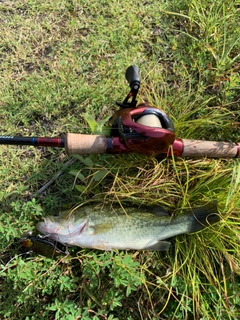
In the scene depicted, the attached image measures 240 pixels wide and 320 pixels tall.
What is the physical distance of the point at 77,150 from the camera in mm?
2428

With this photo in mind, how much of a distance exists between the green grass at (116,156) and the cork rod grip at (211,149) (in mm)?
174

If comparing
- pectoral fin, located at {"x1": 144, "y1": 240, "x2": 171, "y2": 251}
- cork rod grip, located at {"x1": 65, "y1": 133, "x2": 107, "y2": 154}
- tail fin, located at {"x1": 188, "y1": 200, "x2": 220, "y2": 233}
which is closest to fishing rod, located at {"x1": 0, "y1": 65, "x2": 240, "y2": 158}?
cork rod grip, located at {"x1": 65, "y1": 133, "x2": 107, "y2": 154}

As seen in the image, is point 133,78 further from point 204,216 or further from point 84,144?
point 204,216

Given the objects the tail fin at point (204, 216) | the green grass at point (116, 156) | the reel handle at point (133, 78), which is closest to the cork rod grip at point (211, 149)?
the green grass at point (116, 156)

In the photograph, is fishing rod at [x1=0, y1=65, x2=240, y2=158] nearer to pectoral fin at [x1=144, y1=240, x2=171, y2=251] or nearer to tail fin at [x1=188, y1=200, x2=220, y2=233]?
Result: tail fin at [x1=188, y1=200, x2=220, y2=233]

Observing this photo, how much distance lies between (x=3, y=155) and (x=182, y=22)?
2.15 m

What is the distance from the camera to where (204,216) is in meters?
2.57

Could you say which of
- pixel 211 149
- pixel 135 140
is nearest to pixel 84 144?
pixel 135 140

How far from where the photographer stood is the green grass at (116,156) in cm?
265

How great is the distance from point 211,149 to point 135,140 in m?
0.67

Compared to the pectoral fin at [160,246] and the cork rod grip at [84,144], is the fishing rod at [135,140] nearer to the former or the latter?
the cork rod grip at [84,144]

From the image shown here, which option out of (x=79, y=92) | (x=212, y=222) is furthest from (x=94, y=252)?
(x=79, y=92)

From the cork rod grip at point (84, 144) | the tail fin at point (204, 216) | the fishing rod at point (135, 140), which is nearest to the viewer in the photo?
the fishing rod at point (135, 140)

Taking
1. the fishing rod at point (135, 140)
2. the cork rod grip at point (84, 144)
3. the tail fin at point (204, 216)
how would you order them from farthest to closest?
the tail fin at point (204, 216)
the cork rod grip at point (84, 144)
the fishing rod at point (135, 140)
